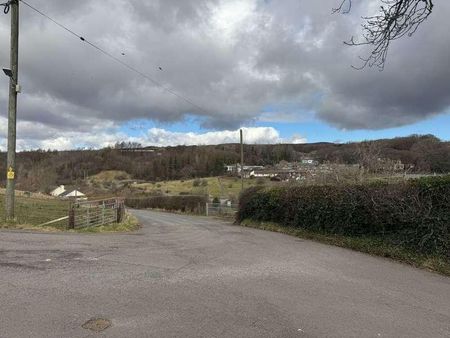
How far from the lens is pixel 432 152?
2344 centimetres

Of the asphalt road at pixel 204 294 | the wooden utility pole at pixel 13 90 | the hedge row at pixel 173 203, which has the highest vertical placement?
the wooden utility pole at pixel 13 90

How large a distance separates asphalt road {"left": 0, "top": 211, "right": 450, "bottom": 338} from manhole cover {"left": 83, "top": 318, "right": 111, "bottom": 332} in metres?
0.08

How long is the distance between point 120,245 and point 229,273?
13.2 ft

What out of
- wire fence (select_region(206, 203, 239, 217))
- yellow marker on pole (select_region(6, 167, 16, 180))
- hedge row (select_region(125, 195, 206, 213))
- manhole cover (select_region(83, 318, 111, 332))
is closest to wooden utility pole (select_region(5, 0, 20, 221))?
yellow marker on pole (select_region(6, 167, 16, 180))

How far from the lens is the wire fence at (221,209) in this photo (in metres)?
47.1

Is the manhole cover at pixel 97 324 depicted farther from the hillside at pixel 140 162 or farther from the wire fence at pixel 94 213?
the hillside at pixel 140 162

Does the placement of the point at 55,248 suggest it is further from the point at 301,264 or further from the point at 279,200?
the point at 279,200

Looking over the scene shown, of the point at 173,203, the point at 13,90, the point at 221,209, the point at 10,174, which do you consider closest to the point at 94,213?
the point at 10,174

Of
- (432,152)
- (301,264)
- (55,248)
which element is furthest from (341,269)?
(432,152)

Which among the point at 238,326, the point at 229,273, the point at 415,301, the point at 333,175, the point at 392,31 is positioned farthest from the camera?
the point at 333,175

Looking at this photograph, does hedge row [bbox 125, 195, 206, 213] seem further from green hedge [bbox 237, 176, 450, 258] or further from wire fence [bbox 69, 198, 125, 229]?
green hedge [bbox 237, 176, 450, 258]

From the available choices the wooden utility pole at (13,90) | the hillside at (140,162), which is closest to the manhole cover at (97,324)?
the wooden utility pole at (13,90)

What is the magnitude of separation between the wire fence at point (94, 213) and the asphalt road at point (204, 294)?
606cm

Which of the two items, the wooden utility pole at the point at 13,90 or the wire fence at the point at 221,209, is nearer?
the wooden utility pole at the point at 13,90
